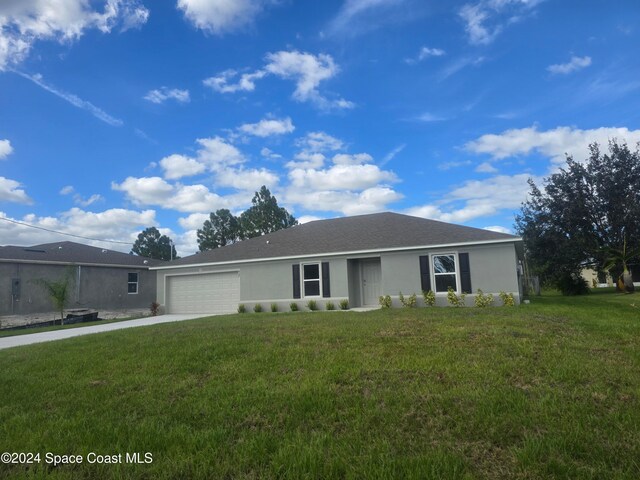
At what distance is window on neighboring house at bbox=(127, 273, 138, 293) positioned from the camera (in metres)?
25.5

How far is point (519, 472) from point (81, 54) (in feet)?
47.1

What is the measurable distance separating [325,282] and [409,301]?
367 cm

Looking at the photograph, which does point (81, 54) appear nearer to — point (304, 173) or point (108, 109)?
point (108, 109)

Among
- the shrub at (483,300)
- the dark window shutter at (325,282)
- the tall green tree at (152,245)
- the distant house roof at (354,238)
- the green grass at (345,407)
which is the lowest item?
the green grass at (345,407)

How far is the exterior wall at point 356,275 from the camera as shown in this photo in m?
14.4

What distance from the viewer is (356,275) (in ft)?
56.7

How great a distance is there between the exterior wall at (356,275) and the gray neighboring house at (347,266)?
3cm

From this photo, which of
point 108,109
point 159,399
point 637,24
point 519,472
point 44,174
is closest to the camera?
point 519,472

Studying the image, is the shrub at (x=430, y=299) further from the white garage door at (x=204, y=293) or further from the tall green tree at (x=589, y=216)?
the tall green tree at (x=589, y=216)

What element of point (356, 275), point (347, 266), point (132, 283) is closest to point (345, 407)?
point (347, 266)

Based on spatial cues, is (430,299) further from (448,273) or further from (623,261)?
(623,261)

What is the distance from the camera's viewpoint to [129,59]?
39.2 feet

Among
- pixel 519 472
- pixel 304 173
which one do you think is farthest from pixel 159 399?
pixel 304 173

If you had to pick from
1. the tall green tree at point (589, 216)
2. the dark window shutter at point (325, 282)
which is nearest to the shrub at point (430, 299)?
the dark window shutter at point (325, 282)
